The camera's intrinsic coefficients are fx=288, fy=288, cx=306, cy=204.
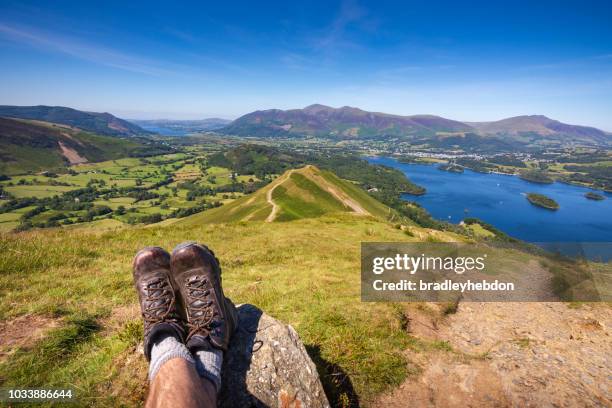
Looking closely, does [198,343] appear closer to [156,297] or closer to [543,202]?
[156,297]

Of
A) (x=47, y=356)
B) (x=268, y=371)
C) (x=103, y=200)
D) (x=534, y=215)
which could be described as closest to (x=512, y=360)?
(x=268, y=371)

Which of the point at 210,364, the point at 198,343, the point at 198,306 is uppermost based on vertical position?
the point at 198,306

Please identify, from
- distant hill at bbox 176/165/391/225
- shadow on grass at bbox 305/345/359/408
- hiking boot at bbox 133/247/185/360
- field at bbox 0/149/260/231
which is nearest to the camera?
hiking boot at bbox 133/247/185/360

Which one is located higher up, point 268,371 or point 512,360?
point 268,371

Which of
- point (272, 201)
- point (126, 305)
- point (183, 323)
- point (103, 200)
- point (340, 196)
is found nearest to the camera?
point (183, 323)

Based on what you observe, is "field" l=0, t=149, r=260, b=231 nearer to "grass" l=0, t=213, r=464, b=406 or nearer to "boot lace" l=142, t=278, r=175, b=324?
"grass" l=0, t=213, r=464, b=406

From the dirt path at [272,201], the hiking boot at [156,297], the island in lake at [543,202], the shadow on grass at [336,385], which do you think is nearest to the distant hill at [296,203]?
the dirt path at [272,201]

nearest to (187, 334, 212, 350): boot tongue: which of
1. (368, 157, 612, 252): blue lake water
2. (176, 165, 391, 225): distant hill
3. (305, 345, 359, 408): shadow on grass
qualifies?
(305, 345, 359, 408): shadow on grass
